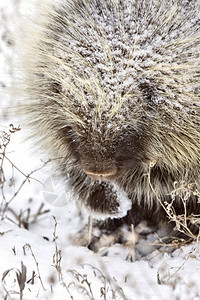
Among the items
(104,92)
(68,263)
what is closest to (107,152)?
(104,92)

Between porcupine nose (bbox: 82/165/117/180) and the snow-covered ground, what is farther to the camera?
porcupine nose (bbox: 82/165/117/180)

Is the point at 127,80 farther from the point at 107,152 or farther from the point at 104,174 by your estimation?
the point at 104,174

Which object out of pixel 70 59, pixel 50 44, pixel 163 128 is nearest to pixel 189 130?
pixel 163 128

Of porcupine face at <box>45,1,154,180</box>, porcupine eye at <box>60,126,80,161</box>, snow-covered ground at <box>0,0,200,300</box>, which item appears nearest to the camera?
snow-covered ground at <box>0,0,200,300</box>

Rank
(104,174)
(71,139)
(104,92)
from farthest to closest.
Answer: (71,139) → (104,174) → (104,92)

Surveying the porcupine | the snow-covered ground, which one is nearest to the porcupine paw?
the snow-covered ground

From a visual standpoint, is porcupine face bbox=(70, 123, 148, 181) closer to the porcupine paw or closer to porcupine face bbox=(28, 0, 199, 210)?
porcupine face bbox=(28, 0, 199, 210)
